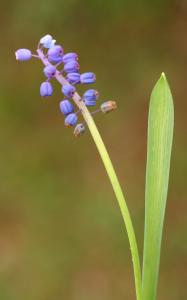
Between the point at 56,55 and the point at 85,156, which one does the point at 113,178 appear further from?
the point at 85,156

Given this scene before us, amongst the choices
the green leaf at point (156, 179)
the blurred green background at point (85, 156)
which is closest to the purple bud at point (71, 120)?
the green leaf at point (156, 179)

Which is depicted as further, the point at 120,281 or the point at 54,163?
the point at 54,163

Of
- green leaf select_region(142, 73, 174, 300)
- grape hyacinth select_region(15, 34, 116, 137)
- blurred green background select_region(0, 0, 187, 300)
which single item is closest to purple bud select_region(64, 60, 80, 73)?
grape hyacinth select_region(15, 34, 116, 137)

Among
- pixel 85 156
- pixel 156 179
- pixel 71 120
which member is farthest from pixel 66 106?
pixel 85 156

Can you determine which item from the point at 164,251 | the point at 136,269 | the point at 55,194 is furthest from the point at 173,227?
the point at 136,269

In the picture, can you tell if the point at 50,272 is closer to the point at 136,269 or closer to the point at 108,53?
the point at 108,53

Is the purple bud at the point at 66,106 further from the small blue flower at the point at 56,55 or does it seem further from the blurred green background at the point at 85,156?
the blurred green background at the point at 85,156
